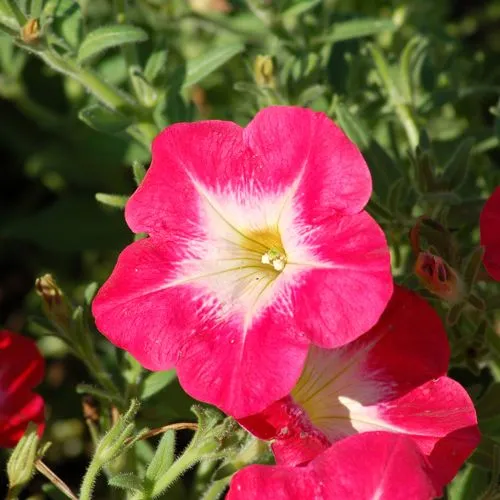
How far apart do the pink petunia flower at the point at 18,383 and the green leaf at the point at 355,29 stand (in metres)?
1.17

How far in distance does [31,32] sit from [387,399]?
3.42ft

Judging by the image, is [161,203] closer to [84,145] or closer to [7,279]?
[84,145]

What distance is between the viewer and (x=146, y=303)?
5.75 ft

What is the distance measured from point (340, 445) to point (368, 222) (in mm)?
385

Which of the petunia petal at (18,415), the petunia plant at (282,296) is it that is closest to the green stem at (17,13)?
the petunia plant at (282,296)

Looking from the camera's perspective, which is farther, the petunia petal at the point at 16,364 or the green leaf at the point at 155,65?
the green leaf at the point at 155,65

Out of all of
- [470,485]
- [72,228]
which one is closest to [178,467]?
[470,485]

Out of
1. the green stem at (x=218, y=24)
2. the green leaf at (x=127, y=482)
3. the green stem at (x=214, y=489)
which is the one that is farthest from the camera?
the green stem at (x=218, y=24)

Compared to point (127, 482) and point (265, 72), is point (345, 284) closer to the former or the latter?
point (127, 482)

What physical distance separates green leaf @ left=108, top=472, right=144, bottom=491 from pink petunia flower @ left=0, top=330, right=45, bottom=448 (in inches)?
12.9

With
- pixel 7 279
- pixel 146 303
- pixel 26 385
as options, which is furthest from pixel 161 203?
pixel 7 279

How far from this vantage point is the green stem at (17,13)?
2.01 m

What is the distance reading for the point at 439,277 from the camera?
5.81 feet

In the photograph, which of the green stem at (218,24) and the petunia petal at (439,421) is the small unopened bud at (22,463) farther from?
the green stem at (218,24)
